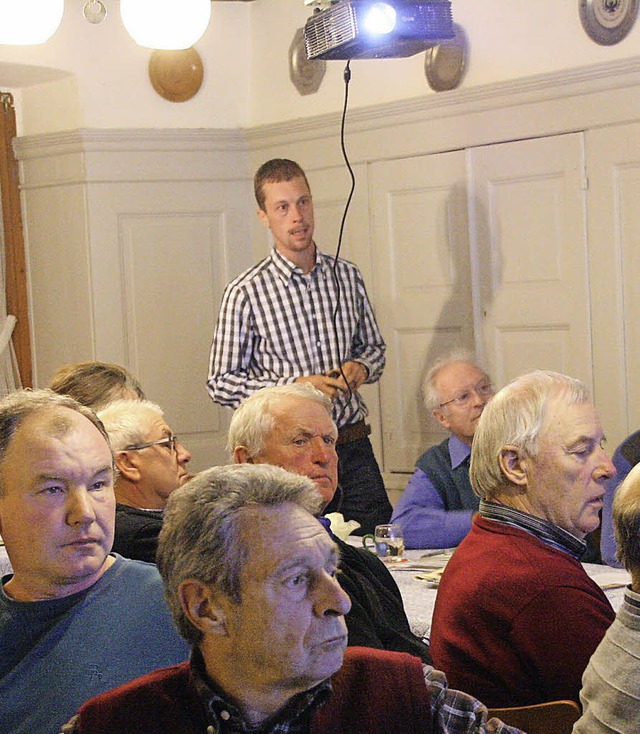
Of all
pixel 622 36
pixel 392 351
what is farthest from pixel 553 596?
pixel 392 351

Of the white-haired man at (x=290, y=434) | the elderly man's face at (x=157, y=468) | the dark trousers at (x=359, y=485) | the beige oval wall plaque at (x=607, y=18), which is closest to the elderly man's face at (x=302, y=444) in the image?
the white-haired man at (x=290, y=434)

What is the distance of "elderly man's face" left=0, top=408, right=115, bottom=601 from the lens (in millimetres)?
2129

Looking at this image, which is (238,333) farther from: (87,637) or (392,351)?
(87,637)

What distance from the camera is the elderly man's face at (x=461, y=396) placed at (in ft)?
13.6

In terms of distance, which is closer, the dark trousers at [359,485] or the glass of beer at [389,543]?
the glass of beer at [389,543]

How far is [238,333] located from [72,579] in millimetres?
2725

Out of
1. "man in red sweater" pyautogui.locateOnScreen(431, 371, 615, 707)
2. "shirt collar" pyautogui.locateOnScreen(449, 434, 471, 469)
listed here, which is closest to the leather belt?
"shirt collar" pyautogui.locateOnScreen(449, 434, 471, 469)

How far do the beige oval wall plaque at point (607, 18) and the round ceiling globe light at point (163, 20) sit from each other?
1.64 meters

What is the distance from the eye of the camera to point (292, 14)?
237 inches

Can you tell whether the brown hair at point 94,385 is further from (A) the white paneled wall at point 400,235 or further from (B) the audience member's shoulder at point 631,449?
(A) the white paneled wall at point 400,235

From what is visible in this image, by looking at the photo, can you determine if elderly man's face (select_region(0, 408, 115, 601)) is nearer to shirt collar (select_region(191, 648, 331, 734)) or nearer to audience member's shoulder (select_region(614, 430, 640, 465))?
shirt collar (select_region(191, 648, 331, 734))

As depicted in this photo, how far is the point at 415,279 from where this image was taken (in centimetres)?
574

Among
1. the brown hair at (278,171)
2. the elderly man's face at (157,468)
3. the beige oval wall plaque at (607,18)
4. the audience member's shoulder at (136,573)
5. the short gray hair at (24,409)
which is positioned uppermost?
the beige oval wall plaque at (607,18)

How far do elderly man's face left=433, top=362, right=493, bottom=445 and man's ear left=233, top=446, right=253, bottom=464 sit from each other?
135cm
